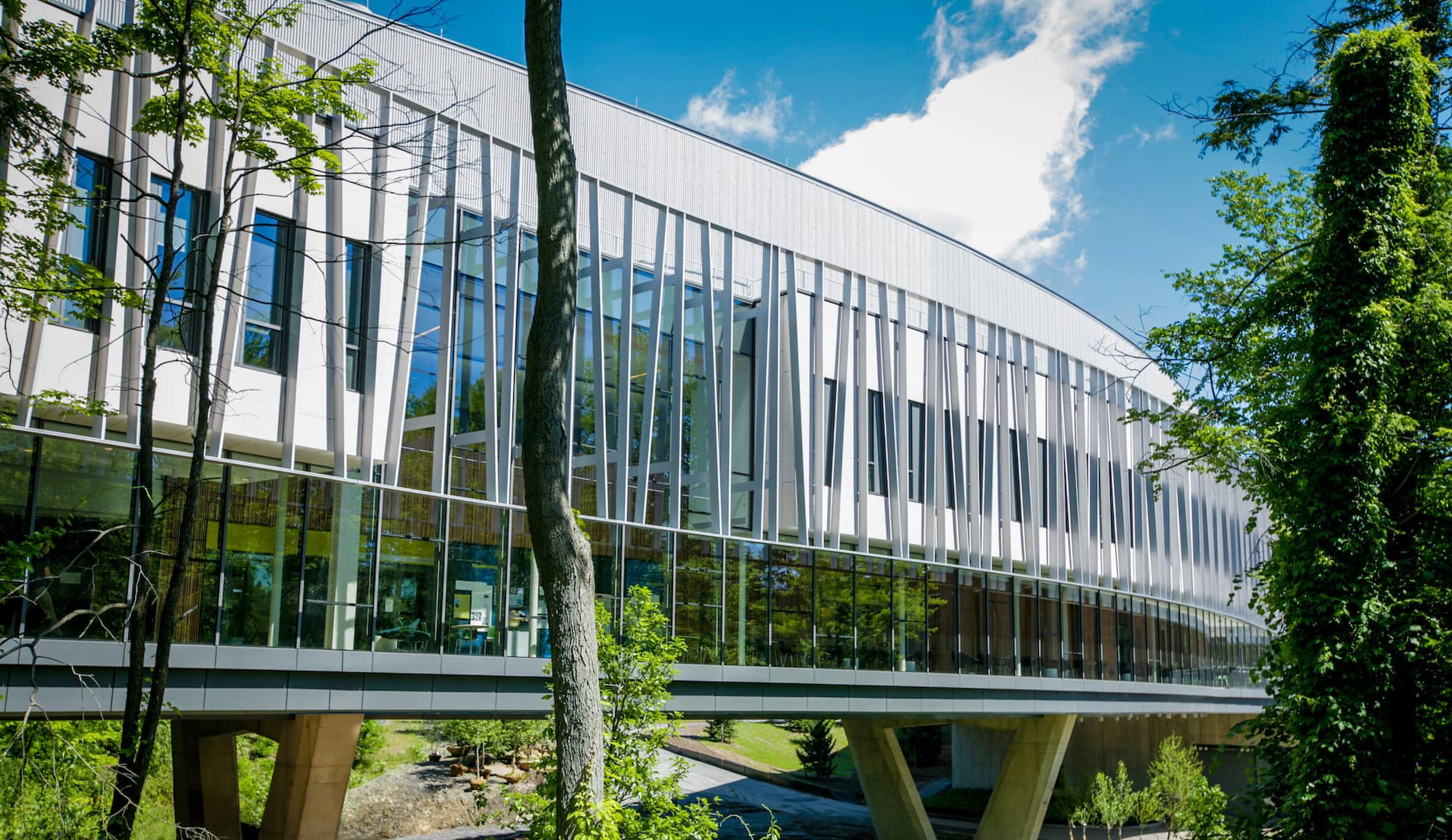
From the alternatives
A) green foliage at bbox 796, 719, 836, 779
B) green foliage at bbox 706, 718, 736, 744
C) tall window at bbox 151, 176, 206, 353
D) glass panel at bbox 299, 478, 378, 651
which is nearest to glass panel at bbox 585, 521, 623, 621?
glass panel at bbox 299, 478, 378, 651

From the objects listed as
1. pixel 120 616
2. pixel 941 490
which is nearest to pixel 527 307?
pixel 120 616

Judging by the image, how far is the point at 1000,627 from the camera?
30.9 m

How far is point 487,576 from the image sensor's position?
19625 mm

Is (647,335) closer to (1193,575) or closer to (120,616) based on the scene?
(120,616)

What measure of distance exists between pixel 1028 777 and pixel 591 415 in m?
19.2

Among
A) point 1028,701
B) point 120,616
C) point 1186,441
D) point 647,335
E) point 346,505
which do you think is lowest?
point 1028,701

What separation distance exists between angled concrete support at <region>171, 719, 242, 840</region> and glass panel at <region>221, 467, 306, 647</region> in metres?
11.1

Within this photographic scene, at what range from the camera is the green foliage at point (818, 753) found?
51.2 meters

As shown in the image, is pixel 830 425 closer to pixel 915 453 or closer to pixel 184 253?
pixel 915 453

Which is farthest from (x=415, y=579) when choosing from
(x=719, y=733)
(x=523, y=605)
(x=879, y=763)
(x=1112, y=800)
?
(x=719, y=733)

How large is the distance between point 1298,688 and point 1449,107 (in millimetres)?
8593

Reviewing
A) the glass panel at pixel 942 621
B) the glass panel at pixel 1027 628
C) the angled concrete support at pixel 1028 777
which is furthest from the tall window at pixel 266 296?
the angled concrete support at pixel 1028 777

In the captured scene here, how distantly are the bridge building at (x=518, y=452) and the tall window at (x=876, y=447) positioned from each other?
6cm

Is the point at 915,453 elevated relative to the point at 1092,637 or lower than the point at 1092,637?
elevated
